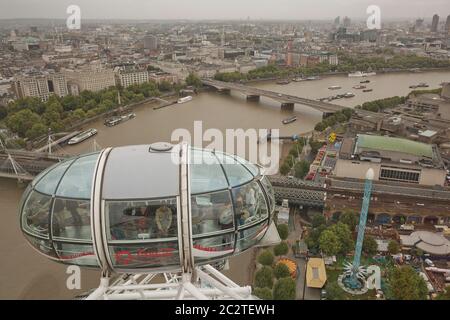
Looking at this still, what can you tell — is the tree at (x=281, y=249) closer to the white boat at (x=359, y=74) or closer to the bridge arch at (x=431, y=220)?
the bridge arch at (x=431, y=220)

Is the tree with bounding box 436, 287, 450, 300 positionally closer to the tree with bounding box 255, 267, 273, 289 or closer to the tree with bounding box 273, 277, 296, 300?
the tree with bounding box 273, 277, 296, 300

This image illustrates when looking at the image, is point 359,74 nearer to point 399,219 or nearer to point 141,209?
point 399,219

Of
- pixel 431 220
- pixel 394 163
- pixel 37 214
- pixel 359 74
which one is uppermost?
pixel 37 214

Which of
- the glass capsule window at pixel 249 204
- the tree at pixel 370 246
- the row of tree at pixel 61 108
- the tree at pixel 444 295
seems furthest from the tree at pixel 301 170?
the row of tree at pixel 61 108

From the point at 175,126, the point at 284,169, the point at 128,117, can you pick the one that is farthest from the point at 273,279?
the point at 128,117

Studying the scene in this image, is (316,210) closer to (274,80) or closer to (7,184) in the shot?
(7,184)

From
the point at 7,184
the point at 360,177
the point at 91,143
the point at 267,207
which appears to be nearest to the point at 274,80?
the point at 91,143
